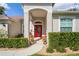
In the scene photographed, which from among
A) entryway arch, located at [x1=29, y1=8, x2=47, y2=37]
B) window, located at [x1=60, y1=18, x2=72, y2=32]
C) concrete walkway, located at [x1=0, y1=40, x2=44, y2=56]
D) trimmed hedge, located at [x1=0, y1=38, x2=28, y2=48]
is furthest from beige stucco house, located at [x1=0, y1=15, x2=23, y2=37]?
window, located at [x1=60, y1=18, x2=72, y2=32]

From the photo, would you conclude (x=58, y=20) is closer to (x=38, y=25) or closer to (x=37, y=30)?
(x=38, y=25)

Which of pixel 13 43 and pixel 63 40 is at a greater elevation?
pixel 63 40

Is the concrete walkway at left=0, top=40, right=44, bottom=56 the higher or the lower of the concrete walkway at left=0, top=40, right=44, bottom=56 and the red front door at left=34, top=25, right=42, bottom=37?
the lower

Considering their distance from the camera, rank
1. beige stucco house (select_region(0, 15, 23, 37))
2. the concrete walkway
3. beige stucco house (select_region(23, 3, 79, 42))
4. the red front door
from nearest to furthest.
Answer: the concrete walkway, beige stucco house (select_region(23, 3, 79, 42)), beige stucco house (select_region(0, 15, 23, 37)), the red front door

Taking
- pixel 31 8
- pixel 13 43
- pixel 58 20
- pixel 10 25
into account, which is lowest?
pixel 13 43

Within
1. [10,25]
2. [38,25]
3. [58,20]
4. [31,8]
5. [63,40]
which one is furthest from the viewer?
[38,25]

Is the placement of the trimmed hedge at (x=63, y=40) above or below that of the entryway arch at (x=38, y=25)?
below

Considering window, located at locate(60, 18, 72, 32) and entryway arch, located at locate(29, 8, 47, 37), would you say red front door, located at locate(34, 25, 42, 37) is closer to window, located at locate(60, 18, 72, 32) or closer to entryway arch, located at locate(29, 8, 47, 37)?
entryway arch, located at locate(29, 8, 47, 37)

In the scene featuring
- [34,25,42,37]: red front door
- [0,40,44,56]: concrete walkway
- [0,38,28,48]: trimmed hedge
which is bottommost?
[0,40,44,56]: concrete walkway

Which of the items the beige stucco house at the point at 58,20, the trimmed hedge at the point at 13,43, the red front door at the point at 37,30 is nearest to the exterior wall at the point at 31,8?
the beige stucco house at the point at 58,20

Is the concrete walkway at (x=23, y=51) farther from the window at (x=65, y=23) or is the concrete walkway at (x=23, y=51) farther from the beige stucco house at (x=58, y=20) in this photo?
the window at (x=65, y=23)

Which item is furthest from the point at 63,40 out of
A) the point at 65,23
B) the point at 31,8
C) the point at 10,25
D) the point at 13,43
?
the point at 10,25

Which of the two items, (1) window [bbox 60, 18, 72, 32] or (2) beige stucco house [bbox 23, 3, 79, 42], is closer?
(2) beige stucco house [bbox 23, 3, 79, 42]

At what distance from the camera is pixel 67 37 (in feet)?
43.4
